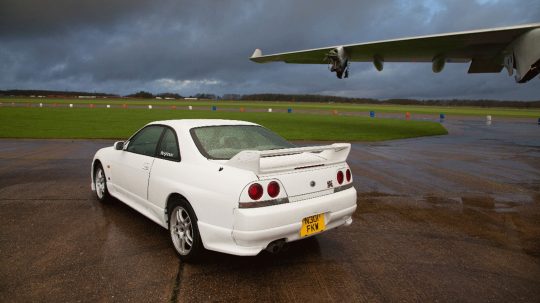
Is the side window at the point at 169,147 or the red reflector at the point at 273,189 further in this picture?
the side window at the point at 169,147

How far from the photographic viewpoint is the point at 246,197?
3275 mm

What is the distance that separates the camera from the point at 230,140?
4562 mm

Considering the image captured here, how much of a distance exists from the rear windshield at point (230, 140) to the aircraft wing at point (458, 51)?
9.57 m

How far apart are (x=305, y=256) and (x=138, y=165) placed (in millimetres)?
2560

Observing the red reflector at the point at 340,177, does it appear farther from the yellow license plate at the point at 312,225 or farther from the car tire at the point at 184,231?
the car tire at the point at 184,231

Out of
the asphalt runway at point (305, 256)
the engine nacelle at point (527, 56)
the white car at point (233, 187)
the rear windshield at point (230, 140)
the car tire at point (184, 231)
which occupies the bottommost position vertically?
the asphalt runway at point (305, 256)

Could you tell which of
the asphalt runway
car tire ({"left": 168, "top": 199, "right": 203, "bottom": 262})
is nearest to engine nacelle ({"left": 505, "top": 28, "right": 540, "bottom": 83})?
the asphalt runway

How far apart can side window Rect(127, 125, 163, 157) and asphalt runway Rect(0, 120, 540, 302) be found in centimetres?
106

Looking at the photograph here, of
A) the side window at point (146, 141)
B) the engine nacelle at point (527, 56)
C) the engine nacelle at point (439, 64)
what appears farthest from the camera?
the engine nacelle at point (439, 64)

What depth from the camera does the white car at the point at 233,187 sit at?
10.9 feet

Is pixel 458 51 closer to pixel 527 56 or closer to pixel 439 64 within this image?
pixel 439 64

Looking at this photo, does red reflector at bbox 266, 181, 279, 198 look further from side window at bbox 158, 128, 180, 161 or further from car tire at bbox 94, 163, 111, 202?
car tire at bbox 94, 163, 111, 202

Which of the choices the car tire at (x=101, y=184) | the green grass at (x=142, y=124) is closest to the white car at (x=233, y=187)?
the car tire at (x=101, y=184)

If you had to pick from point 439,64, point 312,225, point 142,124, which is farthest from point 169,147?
point 142,124
